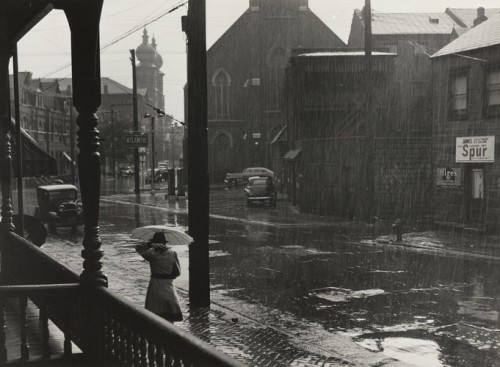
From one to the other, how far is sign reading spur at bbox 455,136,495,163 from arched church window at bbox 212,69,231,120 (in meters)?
41.4

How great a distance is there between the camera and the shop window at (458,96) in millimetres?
26938

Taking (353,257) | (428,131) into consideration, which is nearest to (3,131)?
(353,257)

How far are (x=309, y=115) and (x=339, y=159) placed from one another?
763 centimetres

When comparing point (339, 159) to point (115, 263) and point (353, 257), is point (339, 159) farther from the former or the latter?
point (115, 263)

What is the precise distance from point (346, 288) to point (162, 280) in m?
6.11

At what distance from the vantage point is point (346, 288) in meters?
14.0

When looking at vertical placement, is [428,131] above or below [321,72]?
below

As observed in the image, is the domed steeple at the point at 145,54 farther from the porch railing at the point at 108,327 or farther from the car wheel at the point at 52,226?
the porch railing at the point at 108,327

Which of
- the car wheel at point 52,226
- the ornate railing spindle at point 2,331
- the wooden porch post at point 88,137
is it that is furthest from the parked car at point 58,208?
the wooden porch post at point 88,137

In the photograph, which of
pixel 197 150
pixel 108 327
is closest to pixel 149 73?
pixel 197 150

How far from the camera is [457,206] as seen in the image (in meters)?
27.1

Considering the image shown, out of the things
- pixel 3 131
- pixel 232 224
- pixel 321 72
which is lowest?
pixel 232 224

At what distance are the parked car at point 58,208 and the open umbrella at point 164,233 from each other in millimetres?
17448

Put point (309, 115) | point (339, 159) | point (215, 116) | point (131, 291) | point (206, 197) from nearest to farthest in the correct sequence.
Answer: point (206, 197) → point (131, 291) → point (339, 159) → point (309, 115) → point (215, 116)
